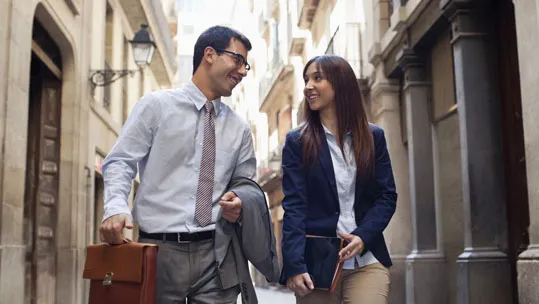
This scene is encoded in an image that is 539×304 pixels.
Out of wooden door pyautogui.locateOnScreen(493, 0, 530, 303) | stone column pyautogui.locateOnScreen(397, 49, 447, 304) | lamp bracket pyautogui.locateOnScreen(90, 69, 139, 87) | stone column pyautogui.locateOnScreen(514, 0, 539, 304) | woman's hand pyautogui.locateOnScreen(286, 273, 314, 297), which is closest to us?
woman's hand pyautogui.locateOnScreen(286, 273, 314, 297)

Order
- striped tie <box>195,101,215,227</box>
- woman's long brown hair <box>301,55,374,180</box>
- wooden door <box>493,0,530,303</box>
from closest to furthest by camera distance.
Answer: striped tie <box>195,101,215,227</box>, woman's long brown hair <box>301,55,374,180</box>, wooden door <box>493,0,530,303</box>

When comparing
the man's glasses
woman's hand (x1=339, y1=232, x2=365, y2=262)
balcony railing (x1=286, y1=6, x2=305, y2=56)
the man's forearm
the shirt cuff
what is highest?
balcony railing (x1=286, y1=6, x2=305, y2=56)

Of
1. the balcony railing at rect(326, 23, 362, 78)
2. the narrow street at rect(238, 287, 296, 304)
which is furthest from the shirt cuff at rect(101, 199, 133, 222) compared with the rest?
the narrow street at rect(238, 287, 296, 304)

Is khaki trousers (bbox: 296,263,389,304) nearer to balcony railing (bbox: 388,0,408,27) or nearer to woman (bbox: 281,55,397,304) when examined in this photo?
woman (bbox: 281,55,397,304)

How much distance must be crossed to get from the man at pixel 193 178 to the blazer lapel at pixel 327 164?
0.39 m

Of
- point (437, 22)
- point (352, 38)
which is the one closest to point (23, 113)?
point (437, 22)

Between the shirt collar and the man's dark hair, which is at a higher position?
the man's dark hair

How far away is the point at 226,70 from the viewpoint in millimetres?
3889

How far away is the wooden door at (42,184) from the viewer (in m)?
12.1

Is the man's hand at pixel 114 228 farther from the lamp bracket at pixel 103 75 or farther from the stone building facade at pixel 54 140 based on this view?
the lamp bracket at pixel 103 75

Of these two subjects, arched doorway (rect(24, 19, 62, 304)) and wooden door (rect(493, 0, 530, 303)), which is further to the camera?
arched doorway (rect(24, 19, 62, 304))

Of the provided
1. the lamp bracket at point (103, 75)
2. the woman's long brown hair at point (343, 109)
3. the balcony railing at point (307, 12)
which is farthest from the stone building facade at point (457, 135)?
the lamp bracket at point (103, 75)

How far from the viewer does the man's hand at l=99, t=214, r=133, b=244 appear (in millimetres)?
3326

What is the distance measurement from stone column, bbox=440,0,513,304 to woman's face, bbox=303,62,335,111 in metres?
5.67
